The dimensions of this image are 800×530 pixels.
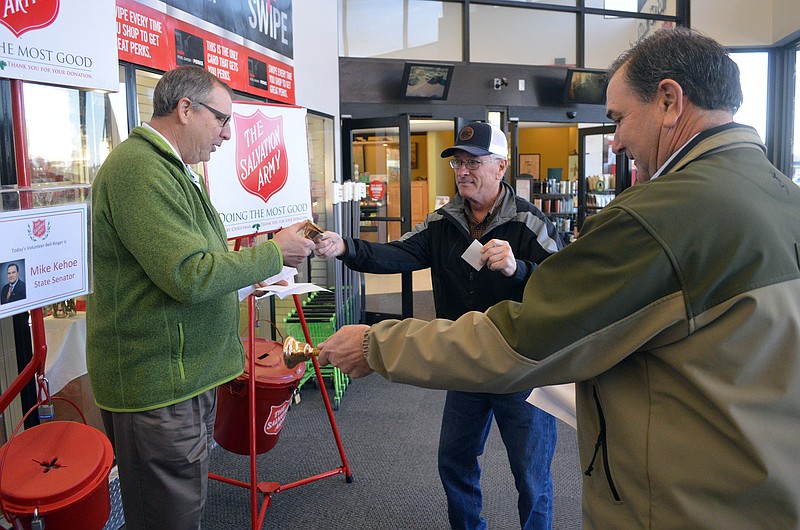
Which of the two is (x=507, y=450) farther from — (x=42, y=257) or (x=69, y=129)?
(x=69, y=129)

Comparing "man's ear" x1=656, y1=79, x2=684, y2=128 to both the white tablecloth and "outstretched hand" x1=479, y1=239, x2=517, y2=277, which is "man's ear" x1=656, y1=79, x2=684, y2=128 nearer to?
"outstretched hand" x1=479, y1=239, x2=517, y2=277

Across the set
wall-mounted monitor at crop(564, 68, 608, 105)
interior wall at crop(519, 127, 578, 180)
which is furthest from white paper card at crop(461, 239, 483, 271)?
interior wall at crop(519, 127, 578, 180)

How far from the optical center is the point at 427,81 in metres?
7.01

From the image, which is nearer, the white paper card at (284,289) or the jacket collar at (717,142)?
the jacket collar at (717,142)

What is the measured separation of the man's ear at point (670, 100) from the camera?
3.46ft

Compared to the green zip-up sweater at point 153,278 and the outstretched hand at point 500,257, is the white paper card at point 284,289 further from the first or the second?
the outstretched hand at point 500,257

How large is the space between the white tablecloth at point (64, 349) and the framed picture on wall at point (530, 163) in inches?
502

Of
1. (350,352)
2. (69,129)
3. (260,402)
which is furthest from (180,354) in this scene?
(69,129)

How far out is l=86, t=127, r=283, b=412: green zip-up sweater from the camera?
155cm

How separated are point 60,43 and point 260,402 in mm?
1445

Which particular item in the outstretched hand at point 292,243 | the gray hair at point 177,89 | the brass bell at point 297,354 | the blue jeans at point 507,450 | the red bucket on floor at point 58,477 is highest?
the gray hair at point 177,89

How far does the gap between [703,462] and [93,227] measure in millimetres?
1486

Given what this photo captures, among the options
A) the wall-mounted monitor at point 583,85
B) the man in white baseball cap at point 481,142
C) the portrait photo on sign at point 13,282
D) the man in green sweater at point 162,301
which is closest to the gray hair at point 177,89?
the man in green sweater at point 162,301

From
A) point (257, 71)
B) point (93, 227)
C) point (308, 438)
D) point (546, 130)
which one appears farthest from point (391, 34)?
point (546, 130)
